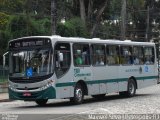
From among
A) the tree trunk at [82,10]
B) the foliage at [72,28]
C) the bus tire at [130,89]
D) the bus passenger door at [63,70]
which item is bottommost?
the bus tire at [130,89]

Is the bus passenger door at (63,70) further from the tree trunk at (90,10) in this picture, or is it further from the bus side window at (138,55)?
the tree trunk at (90,10)

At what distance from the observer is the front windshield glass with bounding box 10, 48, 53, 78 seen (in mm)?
21797

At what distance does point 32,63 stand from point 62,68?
136cm

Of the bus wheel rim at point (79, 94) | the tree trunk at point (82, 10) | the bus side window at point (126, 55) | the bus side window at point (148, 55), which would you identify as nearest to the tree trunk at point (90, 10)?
the tree trunk at point (82, 10)

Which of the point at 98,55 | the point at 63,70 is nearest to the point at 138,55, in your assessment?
the point at 98,55

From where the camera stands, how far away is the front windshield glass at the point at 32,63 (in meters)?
21.8

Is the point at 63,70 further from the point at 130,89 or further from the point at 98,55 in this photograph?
the point at 130,89

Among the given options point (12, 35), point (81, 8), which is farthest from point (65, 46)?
point (81, 8)

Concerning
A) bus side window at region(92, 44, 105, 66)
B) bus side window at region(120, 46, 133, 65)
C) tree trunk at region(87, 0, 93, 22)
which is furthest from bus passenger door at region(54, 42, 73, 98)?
tree trunk at region(87, 0, 93, 22)

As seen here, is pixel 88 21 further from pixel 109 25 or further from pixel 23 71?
pixel 23 71

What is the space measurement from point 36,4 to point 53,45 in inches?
1411

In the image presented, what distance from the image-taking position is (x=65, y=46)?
74.7 feet

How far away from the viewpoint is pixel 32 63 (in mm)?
21922

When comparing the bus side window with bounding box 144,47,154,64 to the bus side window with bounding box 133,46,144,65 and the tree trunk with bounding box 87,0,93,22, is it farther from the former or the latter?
the tree trunk with bounding box 87,0,93,22
